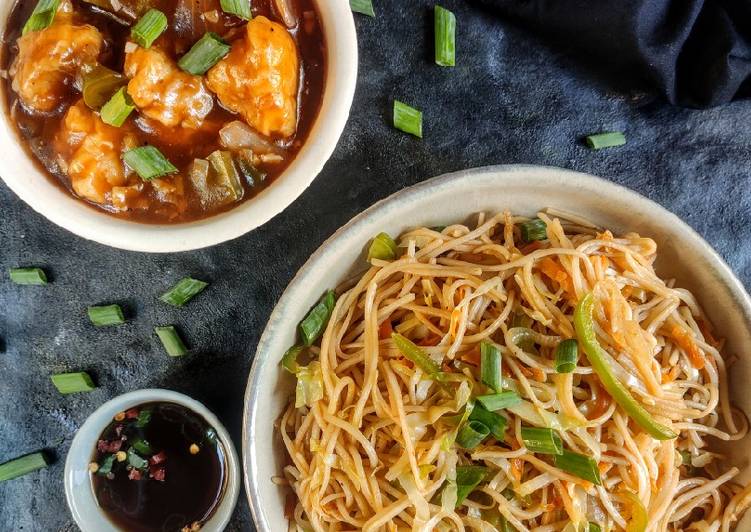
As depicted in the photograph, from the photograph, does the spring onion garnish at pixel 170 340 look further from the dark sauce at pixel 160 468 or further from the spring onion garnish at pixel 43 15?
the spring onion garnish at pixel 43 15

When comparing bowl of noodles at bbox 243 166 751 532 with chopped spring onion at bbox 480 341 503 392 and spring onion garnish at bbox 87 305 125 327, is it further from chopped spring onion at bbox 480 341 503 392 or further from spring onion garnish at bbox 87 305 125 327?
spring onion garnish at bbox 87 305 125 327

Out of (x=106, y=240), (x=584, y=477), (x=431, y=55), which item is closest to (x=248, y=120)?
(x=106, y=240)

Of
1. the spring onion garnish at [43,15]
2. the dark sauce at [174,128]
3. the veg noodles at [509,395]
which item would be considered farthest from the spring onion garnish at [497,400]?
the spring onion garnish at [43,15]

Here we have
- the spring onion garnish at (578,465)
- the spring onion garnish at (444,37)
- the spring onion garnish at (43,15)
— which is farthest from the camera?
the spring onion garnish at (444,37)

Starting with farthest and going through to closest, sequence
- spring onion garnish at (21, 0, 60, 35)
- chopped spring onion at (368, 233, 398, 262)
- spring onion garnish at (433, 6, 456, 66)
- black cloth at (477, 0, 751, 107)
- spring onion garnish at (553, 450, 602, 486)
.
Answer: spring onion garnish at (433, 6, 456, 66) → black cloth at (477, 0, 751, 107) → chopped spring onion at (368, 233, 398, 262) → spring onion garnish at (553, 450, 602, 486) → spring onion garnish at (21, 0, 60, 35)

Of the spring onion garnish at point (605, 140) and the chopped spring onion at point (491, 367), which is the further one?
the spring onion garnish at point (605, 140)

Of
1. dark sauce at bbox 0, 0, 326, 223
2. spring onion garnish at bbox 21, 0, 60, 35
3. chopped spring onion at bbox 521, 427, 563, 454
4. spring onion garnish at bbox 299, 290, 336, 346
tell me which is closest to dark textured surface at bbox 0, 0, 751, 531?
spring onion garnish at bbox 299, 290, 336, 346

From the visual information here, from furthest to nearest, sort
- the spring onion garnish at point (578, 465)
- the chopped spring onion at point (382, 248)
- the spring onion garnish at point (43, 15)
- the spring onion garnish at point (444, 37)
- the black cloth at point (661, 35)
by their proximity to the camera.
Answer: the spring onion garnish at point (444, 37) < the black cloth at point (661, 35) < the chopped spring onion at point (382, 248) < the spring onion garnish at point (578, 465) < the spring onion garnish at point (43, 15)

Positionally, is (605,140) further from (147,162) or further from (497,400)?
(147,162)
